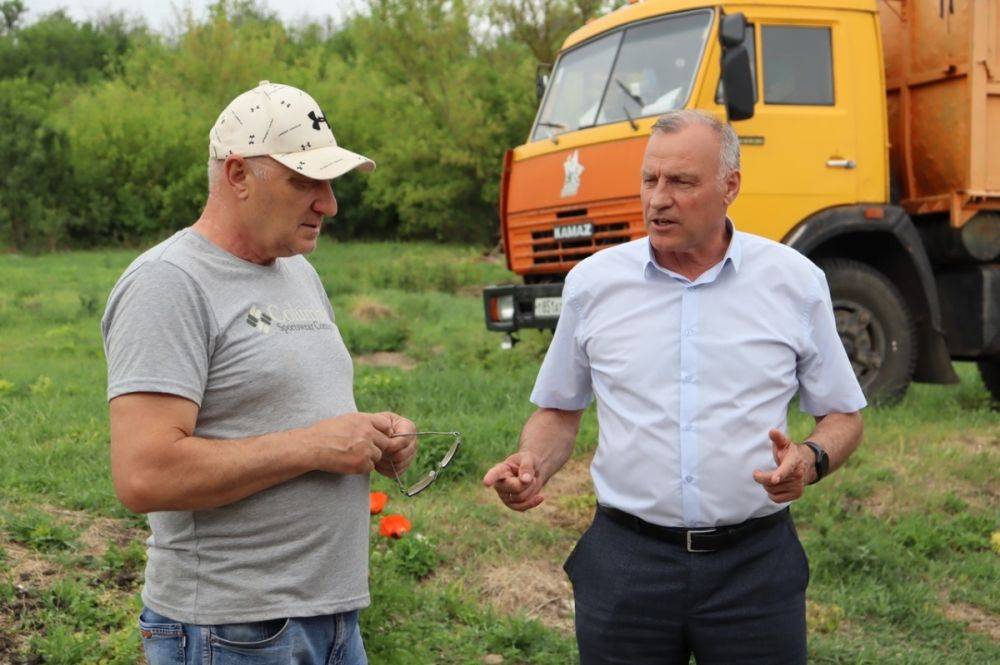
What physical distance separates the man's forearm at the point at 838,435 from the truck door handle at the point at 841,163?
5.82m

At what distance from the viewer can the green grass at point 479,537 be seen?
468 centimetres

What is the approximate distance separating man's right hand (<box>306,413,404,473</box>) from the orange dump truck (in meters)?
5.93

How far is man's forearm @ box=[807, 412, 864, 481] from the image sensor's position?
2922 millimetres

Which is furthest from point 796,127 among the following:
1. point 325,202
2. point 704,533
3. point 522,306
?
point 325,202

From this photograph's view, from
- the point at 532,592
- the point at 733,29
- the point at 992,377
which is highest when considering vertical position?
the point at 733,29

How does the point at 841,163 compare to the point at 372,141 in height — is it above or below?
below

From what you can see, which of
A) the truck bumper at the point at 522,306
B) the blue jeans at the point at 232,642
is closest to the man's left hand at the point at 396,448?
the blue jeans at the point at 232,642

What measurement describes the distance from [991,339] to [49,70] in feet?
160

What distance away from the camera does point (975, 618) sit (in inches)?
221

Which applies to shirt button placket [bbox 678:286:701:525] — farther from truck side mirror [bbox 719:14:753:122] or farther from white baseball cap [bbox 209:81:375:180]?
truck side mirror [bbox 719:14:753:122]

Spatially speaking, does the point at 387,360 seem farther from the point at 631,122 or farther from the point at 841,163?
the point at 841,163

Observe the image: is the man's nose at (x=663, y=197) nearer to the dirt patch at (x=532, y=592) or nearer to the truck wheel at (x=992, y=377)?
the dirt patch at (x=532, y=592)

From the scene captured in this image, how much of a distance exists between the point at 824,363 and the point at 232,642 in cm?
154

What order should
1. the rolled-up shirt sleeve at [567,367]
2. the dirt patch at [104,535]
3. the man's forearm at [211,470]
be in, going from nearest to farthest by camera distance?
1. the man's forearm at [211,470]
2. the rolled-up shirt sleeve at [567,367]
3. the dirt patch at [104,535]
